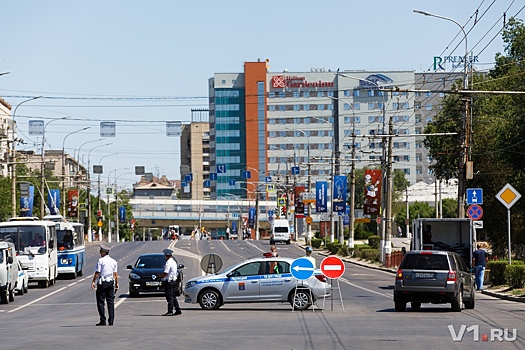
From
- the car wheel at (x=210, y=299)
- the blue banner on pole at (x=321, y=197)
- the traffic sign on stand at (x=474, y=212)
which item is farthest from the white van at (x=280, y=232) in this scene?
the car wheel at (x=210, y=299)

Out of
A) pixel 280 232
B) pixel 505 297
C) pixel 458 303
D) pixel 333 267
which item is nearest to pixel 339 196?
pixel 280 232

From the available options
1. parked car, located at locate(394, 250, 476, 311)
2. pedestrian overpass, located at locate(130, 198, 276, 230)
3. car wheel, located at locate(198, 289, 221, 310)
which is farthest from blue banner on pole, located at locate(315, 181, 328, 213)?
pedestrian overpass, located at locate(130, 198, 276, 230)

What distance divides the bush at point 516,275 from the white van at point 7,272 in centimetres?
1720

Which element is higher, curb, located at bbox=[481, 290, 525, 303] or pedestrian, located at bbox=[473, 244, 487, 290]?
pedestrian, located at bbox=[473, 244, 487, 290]

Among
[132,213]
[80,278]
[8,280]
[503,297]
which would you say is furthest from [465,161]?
[132,213]

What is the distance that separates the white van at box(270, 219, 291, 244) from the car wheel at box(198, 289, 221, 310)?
69028 millimetres

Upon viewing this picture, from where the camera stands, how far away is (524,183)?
2398 inches

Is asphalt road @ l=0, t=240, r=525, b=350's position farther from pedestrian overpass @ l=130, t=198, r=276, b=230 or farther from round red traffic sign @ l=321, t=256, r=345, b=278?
pedestrian overpass @ l=130, t=198, r=276, b=230

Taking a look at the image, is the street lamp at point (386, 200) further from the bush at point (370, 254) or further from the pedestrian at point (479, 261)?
the pedestrian at point (479, 261)

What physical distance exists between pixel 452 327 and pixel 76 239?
107 ft

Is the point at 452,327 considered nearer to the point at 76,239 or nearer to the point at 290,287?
the point at 290,287
